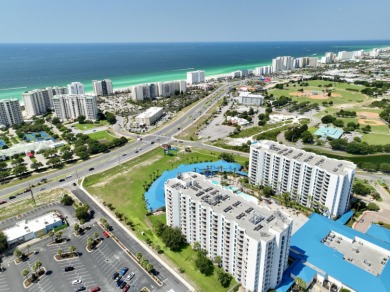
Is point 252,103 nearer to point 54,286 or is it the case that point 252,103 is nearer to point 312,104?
point 312,104

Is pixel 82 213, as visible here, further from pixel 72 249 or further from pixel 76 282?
pixel 76 282

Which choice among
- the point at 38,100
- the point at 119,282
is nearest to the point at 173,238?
the point at 119,282

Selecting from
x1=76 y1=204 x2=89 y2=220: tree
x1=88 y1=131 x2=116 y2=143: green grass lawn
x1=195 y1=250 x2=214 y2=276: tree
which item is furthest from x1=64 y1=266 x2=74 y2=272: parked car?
x1=88 y1=131 x2=116 y2=143: green grass lawn

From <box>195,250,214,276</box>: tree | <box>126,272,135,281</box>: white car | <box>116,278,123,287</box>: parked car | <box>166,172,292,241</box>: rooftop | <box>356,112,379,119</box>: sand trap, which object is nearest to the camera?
<box>166,172,292,241</box>: rooftop

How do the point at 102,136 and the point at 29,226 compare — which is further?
the point at 102,136

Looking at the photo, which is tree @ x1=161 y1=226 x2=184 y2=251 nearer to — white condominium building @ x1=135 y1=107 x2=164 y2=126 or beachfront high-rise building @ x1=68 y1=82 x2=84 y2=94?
white condominium building @ x1=135 y1=107 x2=164 y2=126

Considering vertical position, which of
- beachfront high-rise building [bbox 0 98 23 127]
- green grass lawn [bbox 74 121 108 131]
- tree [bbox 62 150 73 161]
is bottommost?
green grass lawn [bbox 74 121 108 131]

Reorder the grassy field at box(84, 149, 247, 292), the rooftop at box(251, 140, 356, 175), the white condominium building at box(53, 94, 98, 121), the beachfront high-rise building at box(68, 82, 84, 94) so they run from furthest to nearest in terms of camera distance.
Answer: the beachfront high-rise building at box(68, 82, 84, 94) < the white condominium building at box(53, 94, 98, 121) < the rooftop at box(251, 140, 356, 175) < the grassy field at box(84, 149, 247, 292)

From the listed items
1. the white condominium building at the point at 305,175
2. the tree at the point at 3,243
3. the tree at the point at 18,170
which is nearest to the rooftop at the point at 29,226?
the tree at the point at 3,243
